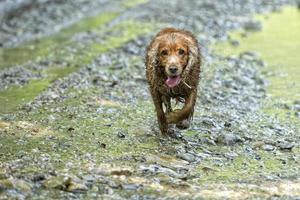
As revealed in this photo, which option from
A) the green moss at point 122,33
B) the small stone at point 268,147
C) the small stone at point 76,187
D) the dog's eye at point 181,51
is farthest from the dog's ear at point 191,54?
the green moss at point 122,33

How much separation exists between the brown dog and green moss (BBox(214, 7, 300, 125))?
10.8ft

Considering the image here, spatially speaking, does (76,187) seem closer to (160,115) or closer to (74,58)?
(160,115)

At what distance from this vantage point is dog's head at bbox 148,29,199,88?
11.1 meters

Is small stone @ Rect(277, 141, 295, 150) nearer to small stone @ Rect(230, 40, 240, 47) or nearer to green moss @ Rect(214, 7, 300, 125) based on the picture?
green moss @ Rect(214, 7, 300, 125)

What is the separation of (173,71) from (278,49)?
39.5ft

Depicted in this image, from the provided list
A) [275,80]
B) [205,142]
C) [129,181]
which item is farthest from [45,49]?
[129,181]

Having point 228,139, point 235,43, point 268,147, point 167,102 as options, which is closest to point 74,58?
point 235,43

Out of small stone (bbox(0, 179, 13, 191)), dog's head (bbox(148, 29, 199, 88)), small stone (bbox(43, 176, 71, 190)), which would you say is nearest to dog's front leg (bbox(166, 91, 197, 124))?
dog's head (bbox(148, 29, 199, 88))

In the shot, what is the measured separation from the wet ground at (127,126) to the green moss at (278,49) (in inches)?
4.6

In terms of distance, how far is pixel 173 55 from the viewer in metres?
11.2

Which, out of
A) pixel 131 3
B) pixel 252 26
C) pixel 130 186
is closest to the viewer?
pixel 130 186

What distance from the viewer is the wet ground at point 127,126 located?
9.45 meters

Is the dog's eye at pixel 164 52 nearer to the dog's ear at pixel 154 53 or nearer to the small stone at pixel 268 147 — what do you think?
the dog's ear at pixel 154 53

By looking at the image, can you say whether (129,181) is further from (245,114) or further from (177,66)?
(245,114)
